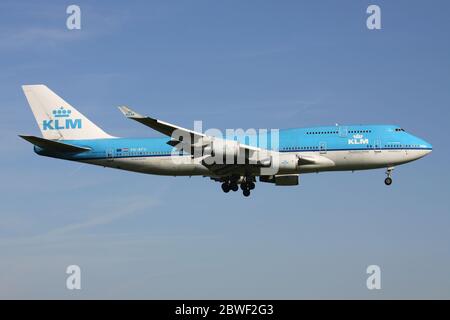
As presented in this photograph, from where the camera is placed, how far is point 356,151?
59531 millimetres

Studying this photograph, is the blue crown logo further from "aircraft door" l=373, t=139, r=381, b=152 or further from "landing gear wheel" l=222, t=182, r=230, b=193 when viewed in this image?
"aircraft door" l=373, t=139, r=381, b=152

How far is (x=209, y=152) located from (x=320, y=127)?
9.68 meters

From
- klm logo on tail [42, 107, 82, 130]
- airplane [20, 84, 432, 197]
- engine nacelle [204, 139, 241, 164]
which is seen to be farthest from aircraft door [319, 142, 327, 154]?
klm logo on tail [42, 107, 82, 130]

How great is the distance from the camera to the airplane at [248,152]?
5878 cm

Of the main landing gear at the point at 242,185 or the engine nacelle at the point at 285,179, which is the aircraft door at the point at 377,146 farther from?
the main landing gear at the point at 242,185

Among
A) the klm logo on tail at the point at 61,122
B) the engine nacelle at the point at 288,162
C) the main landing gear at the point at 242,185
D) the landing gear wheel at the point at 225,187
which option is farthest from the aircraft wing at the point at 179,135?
the klm logo on tail at the point at 61,122

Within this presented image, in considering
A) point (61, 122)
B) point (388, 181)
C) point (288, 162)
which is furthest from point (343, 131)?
point (61, 122)

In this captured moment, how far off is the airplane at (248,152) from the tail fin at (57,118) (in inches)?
41.1

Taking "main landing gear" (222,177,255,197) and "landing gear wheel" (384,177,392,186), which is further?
"main landing gear" (222,177,255,197)

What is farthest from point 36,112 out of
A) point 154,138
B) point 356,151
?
point 356,151

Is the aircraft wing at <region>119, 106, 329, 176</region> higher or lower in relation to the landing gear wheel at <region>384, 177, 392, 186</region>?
higher

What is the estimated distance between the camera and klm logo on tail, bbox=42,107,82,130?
223ft

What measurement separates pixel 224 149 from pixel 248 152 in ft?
6.45

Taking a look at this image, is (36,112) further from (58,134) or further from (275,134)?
(275,134)
